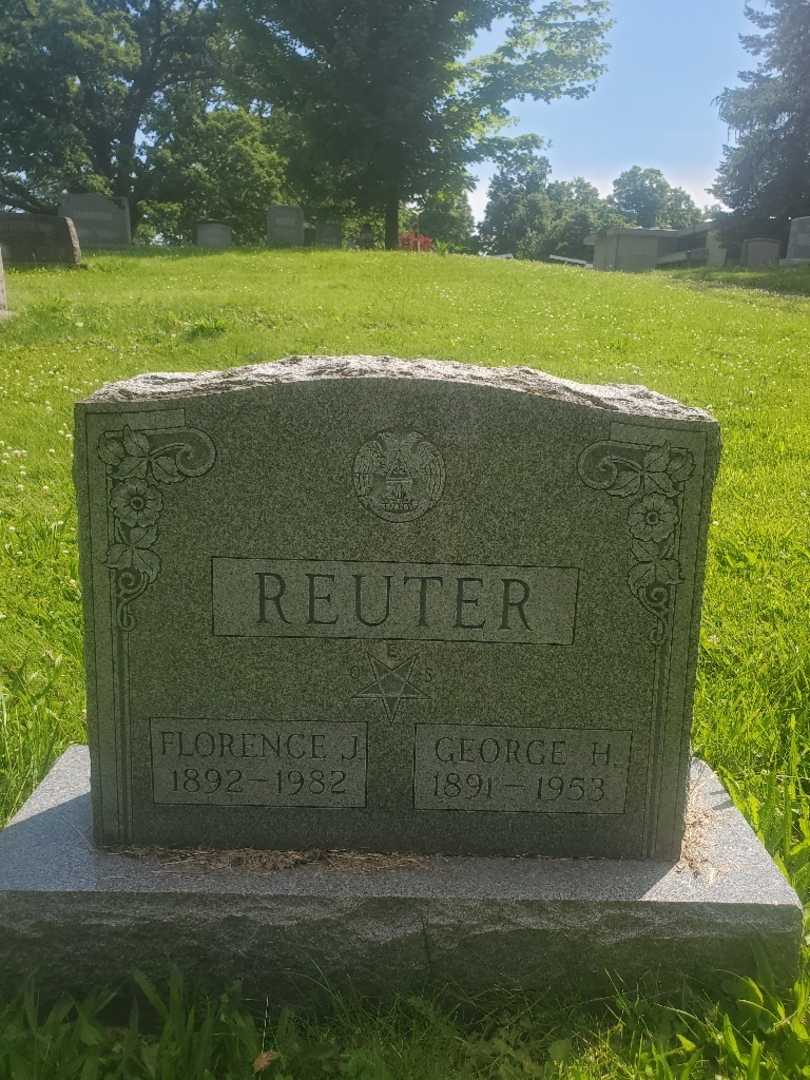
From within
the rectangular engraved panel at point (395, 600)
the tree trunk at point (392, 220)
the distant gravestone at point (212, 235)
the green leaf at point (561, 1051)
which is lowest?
the green leaf at point (561, 1051)

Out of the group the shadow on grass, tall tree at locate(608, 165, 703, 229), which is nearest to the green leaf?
the shadow on grass

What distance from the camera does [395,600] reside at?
2408 millimetres

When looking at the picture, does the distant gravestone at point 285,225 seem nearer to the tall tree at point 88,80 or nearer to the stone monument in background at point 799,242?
the stone monument in background at point 799,242

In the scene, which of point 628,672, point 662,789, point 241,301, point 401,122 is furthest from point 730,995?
point 401,122

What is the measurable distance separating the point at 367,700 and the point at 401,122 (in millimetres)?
25268

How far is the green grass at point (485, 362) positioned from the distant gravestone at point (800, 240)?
960cm

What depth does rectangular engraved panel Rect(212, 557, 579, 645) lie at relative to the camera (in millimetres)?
2393

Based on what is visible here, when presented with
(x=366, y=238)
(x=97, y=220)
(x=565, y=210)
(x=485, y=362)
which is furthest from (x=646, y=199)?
(x=485, y=362)

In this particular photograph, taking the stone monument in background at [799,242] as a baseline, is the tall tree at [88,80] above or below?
above

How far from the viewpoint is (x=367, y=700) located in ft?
8.11

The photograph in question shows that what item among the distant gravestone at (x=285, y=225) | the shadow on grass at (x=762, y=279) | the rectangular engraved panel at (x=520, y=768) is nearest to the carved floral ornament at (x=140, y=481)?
the rectangular engraved panel at (x=520, y=768)

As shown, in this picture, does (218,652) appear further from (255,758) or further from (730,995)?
(730,995)

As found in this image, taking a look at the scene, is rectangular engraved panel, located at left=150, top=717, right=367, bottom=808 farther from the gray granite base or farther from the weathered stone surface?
the gray granite base

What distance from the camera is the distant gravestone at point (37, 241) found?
15.7 m
